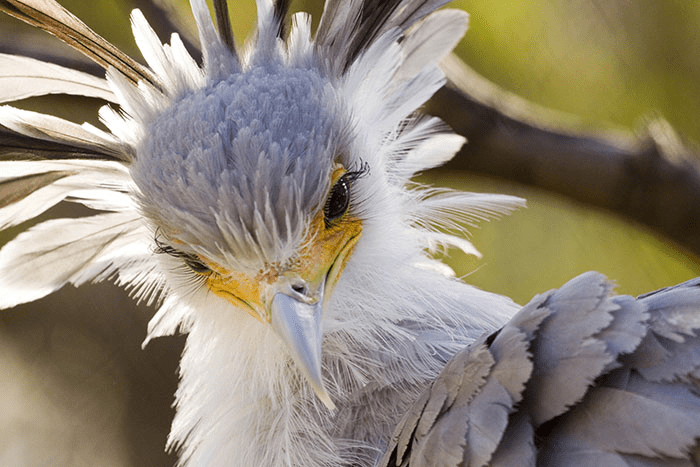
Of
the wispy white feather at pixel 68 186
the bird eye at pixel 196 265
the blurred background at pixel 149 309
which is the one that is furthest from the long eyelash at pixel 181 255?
the blurred background at pixel 149 309

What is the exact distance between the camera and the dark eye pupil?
1.18m

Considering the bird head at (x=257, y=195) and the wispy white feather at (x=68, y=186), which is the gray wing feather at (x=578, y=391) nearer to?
the bird head at (x=257, y=195)

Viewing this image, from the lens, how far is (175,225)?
1144 millimetres

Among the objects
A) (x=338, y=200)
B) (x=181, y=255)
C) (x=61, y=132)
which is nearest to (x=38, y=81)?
(x=61, y=132)

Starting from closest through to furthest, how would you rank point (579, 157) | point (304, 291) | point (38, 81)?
point (304, 291) < point (38, 81) < point (579, 157)

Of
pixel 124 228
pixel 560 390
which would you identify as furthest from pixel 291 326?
pixel 124 228

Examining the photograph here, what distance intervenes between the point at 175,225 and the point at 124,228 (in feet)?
0.83

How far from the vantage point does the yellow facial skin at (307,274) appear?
1.10 metres

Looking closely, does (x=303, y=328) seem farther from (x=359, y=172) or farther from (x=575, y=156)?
(x=575, y=156)

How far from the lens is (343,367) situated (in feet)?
3.95

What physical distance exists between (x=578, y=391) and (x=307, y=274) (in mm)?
383

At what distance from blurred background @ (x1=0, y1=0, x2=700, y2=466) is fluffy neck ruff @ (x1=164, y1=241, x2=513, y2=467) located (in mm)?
1102

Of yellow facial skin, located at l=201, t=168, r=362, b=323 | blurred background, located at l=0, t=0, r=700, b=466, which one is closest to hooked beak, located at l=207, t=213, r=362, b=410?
yellow facial skin, located at l=201, t=168, r=362, b=323

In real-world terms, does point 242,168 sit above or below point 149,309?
above
